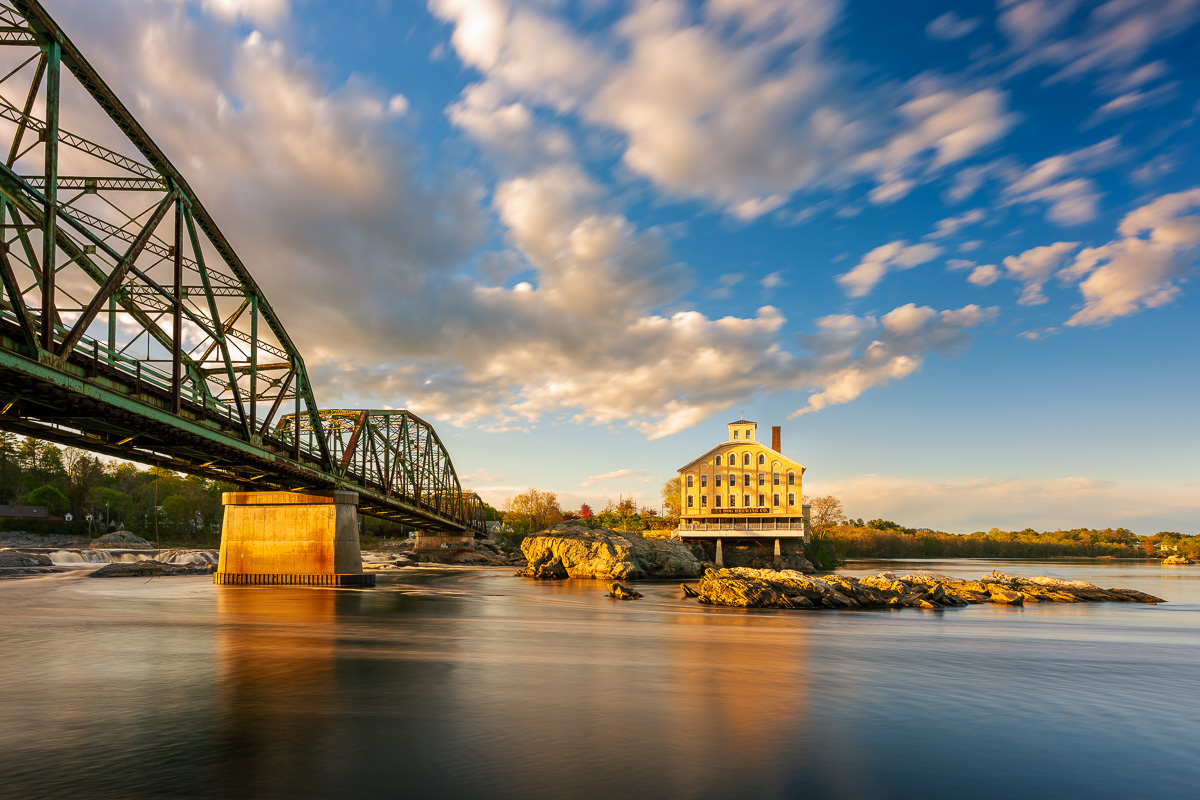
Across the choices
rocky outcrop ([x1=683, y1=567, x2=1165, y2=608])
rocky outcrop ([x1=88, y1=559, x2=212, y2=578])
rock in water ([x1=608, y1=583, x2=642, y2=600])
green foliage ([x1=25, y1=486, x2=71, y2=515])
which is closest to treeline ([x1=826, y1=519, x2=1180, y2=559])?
rocky outcrop ([x1=683, y1=567, x2=1165, y2=608])

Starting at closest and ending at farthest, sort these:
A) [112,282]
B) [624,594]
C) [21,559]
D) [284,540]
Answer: [112,282] < [624,594] < [284,540] < [21,559]

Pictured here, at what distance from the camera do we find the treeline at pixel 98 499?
134 metres

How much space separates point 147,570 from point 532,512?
81.5 m

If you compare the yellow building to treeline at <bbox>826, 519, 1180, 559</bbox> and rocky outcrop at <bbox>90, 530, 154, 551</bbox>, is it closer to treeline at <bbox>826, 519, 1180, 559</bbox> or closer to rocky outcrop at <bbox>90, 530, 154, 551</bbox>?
treeline at <bbox>826, 519, 1180, 559</bbox>

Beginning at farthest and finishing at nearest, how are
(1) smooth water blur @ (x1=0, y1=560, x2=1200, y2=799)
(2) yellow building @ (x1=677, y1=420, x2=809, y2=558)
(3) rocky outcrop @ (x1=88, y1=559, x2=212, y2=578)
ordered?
(2) yellow building @ (x1=677, y1=420, x2=809, y2=558) → (3) rocky outcrop @ (x1=88, y1=559, x2=212, y2=578) → (1) smooth water blur @ (x1=0, y1=560, x2=1200, y2=799)

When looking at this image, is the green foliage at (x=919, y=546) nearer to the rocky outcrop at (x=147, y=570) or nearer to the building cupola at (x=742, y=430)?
the building cupola at (x=742, y=430)

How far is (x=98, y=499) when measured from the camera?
140 m

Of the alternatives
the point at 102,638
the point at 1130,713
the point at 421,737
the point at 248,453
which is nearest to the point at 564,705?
the point at 421,737

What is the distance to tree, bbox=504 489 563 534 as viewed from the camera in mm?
142250

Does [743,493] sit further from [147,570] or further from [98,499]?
[98,499]

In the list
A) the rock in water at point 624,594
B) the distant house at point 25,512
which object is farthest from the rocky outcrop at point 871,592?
the distant house at point 25,512

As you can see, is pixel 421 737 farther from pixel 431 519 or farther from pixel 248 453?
pixel 431 519

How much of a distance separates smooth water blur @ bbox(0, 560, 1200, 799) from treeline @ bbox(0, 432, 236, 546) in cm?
12133

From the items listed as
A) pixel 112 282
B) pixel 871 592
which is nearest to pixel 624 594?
pixel 871 592
